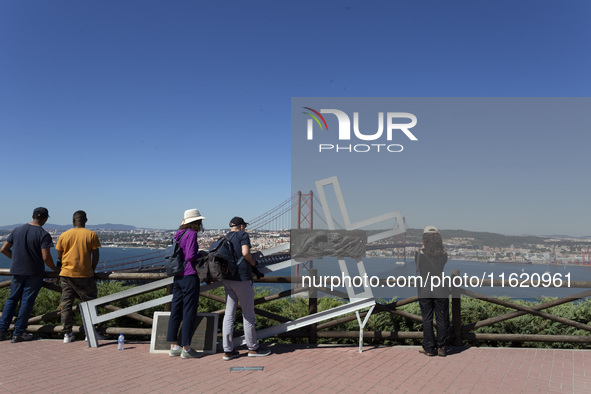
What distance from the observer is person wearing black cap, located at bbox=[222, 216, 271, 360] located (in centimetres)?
499

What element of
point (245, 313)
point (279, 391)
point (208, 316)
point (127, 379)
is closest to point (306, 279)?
point (245, 313)

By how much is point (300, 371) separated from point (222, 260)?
60.7 inches

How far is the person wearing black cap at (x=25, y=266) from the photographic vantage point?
5.69 m

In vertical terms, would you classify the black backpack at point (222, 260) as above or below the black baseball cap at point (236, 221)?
below

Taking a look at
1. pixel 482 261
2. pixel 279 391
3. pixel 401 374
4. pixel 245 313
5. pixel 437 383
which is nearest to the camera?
pixel 279 391

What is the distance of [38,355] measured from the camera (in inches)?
202

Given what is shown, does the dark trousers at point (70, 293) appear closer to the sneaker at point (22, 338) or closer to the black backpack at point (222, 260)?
the sneaker at point (22, 338)

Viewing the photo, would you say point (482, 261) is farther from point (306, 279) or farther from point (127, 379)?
point (127, 379)

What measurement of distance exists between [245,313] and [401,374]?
1.94 meters

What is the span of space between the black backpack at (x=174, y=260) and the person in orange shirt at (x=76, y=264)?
139cm

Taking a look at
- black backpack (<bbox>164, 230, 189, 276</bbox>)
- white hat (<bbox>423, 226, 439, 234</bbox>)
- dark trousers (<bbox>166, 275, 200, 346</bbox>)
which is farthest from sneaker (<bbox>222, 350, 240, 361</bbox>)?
white hat (<bbox>423, 226, 439, 234</bbox>)

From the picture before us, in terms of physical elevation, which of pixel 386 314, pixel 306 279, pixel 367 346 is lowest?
pixel 367 346

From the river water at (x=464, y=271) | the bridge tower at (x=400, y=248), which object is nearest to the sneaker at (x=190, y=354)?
the river water at (x=464, y=271)

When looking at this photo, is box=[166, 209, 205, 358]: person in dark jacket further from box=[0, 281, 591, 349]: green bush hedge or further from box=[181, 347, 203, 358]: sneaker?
box=[0, 281, 591, 349]: green bush hedge
